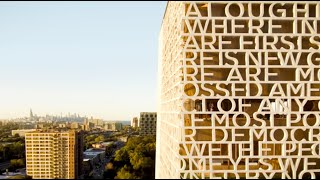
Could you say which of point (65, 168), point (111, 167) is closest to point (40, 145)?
point (65, 168)

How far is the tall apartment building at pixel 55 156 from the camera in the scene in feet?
78.7

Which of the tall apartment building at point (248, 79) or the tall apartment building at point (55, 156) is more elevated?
the tall apartment building at point (248, 79)

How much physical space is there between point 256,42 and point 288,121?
2.09m

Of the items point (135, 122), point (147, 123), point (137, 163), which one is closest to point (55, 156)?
point (137, 163)

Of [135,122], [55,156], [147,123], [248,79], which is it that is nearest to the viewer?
[248,79]

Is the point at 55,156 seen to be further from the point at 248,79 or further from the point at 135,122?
the point at 135,122

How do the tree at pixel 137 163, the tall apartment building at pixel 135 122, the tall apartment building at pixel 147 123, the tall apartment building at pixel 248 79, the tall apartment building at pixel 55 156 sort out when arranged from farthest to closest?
the tall apartment building at pixel 135 122 → the tall apartment building at pixel 147 123 → the tall apartment building at pixel 55 156 → the tree at pixel 137 163 → the tall apartment building at pixel 248 79

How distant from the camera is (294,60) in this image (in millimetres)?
8547

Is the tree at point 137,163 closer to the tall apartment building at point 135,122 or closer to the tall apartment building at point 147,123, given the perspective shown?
the tall apartment building at point 147,123

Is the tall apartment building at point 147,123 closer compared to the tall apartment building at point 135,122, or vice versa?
the tall apartment building at point 147,123

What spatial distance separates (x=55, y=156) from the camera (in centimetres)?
2425

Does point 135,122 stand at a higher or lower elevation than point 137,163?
higher

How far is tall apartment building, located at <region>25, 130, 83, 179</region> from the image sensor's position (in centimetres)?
2400

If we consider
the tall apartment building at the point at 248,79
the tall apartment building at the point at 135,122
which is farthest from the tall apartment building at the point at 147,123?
the tall apartment building at the point at 248,79
